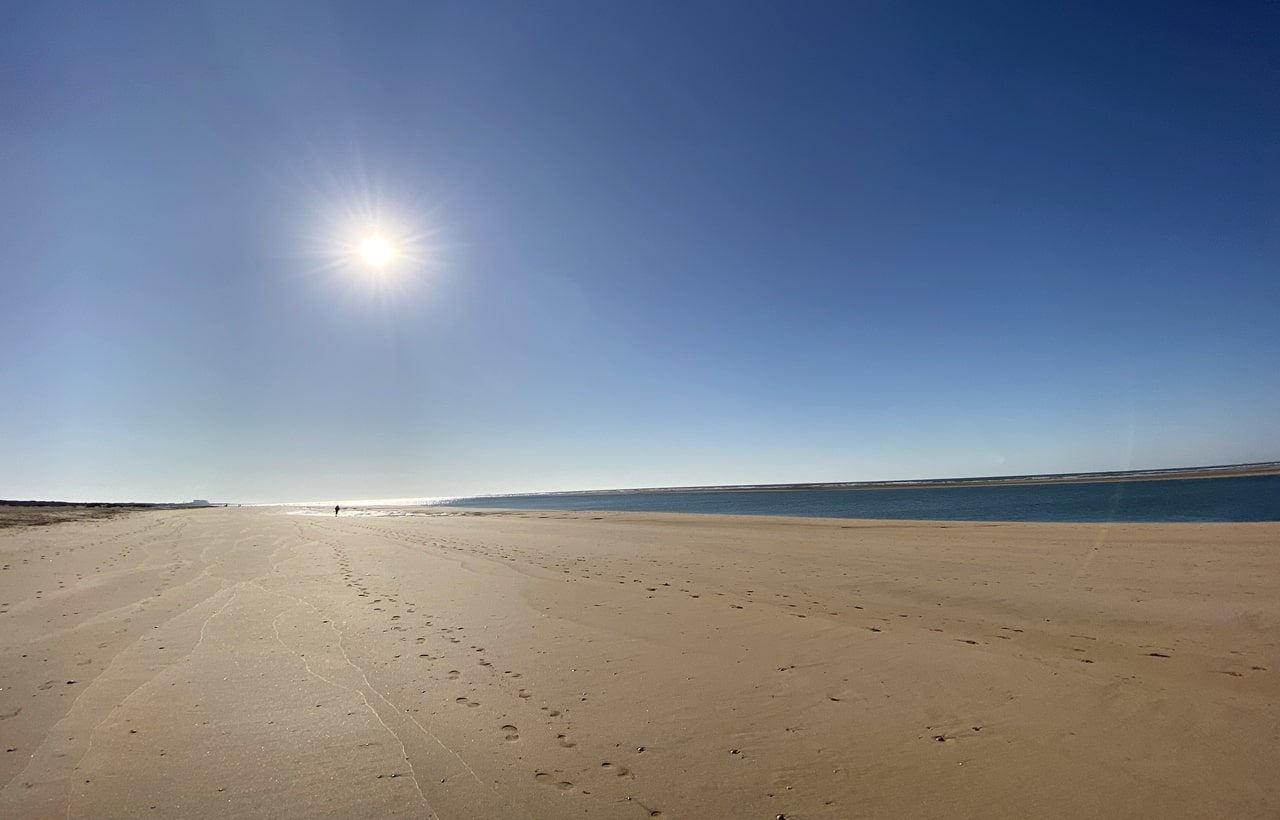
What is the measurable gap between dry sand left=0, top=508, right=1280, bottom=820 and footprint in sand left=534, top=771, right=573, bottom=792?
1.0 inches

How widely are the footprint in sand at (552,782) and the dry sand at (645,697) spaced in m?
0.03

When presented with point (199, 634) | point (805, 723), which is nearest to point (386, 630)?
point (199, 634)

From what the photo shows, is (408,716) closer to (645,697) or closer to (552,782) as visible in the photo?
(552,782)

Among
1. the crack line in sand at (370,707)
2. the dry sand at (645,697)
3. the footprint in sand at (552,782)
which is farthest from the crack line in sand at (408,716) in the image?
the footprint in sand at (552,782)

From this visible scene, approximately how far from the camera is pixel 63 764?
16.4ft

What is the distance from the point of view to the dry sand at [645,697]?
455 cm

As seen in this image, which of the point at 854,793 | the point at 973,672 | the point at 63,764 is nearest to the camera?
the point at 854,793

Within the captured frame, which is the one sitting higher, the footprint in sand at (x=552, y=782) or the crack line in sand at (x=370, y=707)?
the crack line in sand at (x=370, y=707)

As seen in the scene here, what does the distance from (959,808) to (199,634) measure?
1160cm

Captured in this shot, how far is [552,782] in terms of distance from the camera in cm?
471

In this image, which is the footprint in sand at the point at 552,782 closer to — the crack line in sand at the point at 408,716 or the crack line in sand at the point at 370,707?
the crack line in sand at the point at 408,716

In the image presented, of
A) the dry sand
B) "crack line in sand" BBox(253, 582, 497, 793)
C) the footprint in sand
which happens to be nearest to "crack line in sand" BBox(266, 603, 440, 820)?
the dry sand

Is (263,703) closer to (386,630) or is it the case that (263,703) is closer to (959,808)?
(386,630)

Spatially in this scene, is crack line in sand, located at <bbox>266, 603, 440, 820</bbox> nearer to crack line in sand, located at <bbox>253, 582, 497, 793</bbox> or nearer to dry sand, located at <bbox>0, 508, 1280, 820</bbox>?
dry sand, located at <bbox>0, 508, 1280, 820</bbox>
